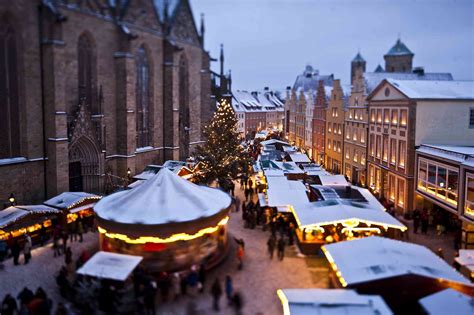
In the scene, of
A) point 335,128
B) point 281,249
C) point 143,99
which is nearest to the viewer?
point 281,249

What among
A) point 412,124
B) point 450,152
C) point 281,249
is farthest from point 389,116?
point 281,249

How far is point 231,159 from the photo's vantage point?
125ft

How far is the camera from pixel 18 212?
75.4 ft

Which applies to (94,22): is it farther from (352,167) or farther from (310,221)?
(352,167)

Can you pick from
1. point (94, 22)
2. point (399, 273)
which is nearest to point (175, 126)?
point (94, 22)

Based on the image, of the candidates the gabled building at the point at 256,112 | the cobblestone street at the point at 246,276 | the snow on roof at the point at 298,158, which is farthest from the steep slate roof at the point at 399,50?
the cobblestone street at the point at 246,276

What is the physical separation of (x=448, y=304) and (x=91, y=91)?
2828cm

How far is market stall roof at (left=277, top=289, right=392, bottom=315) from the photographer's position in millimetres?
11648

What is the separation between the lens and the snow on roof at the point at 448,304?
38.1 ft

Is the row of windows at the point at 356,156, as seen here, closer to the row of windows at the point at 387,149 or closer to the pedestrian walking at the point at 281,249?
the row of windows at the point at 387,149

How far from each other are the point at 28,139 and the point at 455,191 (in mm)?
24663

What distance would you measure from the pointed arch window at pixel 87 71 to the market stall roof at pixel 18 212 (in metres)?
10.9

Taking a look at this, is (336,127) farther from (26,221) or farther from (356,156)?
(26,221)

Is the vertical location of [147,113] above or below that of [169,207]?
above
